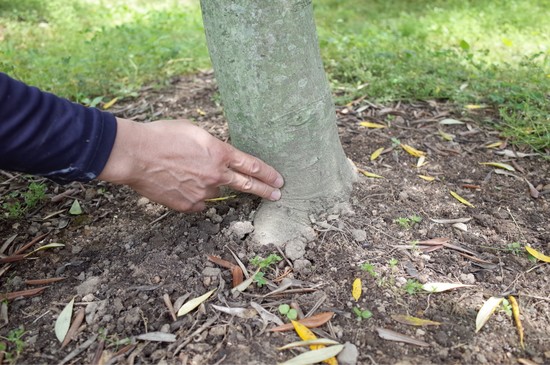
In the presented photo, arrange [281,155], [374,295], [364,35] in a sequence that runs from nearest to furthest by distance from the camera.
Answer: [374,295] → [281,155] → [364,35]

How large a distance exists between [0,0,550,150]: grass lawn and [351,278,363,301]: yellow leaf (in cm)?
149

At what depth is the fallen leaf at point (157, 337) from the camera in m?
1.62

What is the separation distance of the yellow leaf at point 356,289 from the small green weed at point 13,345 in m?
1.16

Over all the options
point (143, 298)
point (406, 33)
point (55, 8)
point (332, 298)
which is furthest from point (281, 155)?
point (55, 8)

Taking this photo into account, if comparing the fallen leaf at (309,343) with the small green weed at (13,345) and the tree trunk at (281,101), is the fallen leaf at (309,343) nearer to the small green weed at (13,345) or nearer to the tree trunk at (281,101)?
the tree trunk at (281,101)

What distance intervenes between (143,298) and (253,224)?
548mm

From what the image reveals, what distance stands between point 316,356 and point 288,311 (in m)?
0.21

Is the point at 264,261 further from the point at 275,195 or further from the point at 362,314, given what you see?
the point at 362,314

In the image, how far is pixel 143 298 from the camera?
177 centimetres

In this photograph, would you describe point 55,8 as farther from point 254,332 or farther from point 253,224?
point 254,332

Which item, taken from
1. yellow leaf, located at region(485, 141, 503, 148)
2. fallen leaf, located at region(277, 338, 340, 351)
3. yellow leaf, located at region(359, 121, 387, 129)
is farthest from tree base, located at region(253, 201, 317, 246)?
yellow leaf, located at region(485, 141, 503, 148)

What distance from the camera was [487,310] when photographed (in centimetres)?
168

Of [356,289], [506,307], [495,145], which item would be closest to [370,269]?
[356,289]

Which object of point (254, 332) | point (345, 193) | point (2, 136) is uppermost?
point (2, 136)
